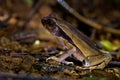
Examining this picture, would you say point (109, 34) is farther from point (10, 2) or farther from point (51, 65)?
point (51, 65)

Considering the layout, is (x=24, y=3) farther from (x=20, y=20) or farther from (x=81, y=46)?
(x=81, y=46)

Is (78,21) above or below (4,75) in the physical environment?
above

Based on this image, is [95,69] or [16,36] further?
[16,36]

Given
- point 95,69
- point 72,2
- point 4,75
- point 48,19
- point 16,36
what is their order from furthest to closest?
point 72,2 < point 16,36 < point 48,19 < point 95,69 < point 4,75

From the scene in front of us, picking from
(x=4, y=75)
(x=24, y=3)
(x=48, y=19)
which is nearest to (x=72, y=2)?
(x=24, y=3)

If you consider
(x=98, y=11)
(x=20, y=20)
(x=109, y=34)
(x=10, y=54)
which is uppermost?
(x=98, y=11)

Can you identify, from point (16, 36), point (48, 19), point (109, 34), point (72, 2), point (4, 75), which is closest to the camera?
point (4, 75)
